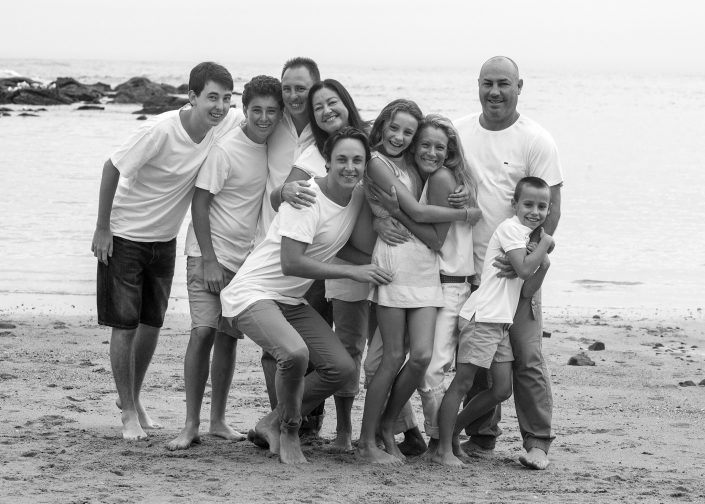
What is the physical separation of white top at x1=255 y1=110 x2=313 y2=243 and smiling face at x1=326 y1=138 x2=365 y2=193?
49 cm

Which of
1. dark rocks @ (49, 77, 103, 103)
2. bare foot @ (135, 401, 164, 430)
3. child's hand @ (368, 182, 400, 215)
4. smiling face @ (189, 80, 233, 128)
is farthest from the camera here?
dark rocks @ (49, 77, 103, 103)

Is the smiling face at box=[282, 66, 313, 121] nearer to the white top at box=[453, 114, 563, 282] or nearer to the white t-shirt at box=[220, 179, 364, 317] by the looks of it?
the white t-shirt at box=[220, 179, 364, 317]

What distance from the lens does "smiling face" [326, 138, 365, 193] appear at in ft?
16.2

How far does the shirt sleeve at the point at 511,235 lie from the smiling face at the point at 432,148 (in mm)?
449

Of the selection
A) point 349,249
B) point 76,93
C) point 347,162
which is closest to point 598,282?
point 349,249

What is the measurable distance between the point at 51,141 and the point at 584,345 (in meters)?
23.4

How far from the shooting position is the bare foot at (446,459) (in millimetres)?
5215

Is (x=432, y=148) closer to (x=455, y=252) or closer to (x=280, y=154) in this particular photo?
(x=455, y=252)

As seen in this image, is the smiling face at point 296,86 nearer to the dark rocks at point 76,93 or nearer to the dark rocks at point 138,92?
the dark rocks at point 76,93

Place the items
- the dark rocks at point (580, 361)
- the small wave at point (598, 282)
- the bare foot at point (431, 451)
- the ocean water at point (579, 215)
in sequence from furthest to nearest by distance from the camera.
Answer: the small wave at point (598, 282), the ocean water at point (579, 215), the dark rocks at point (580, 361), the bare foot at point (431, 451)

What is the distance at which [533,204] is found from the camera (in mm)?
5051

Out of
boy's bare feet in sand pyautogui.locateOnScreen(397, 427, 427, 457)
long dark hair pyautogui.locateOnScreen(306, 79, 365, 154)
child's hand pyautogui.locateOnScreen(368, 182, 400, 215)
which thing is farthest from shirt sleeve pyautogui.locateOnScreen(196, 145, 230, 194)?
boy's bare feet in sand pyautogui.locateOnScreen(397, 427, 427, 457)

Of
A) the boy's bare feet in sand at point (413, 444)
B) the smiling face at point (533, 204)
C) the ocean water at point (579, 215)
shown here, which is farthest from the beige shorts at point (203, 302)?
the ocean water at point (579, 215)

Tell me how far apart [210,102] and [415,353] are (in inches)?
68.0
